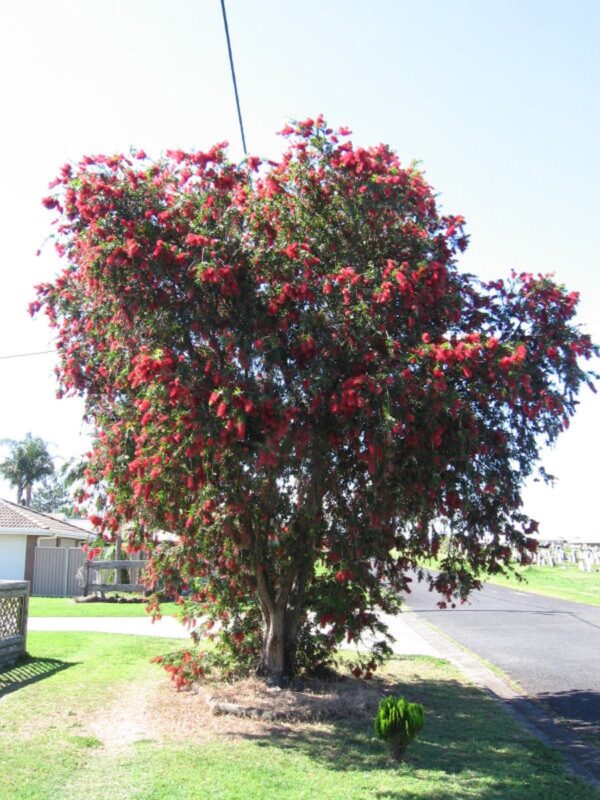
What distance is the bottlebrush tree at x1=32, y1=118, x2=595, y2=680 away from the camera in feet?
23.5

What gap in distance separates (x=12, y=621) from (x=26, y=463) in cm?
5405

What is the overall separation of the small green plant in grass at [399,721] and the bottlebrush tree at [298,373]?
1.84m

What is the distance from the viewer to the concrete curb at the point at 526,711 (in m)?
7.17

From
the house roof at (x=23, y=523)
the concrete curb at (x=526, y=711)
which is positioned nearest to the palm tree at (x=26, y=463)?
the house roof at (x=23, y=523)

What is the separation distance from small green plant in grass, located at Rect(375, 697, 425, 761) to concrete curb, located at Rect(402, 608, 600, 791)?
1.53 m

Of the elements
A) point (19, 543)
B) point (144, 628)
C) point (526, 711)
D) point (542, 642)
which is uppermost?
point (19, 543)

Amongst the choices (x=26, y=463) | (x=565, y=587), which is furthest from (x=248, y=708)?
(x=26, y=463)

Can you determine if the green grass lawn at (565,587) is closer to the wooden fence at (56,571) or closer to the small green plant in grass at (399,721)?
the wooden fence at (56,571)

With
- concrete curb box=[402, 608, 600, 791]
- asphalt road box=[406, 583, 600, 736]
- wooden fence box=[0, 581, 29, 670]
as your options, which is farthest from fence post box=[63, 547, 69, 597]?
wooden fence box=[0, 581, 29, 670]

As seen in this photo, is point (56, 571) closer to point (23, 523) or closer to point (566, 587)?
point (23, 523)

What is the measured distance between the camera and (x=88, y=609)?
68.2 feet

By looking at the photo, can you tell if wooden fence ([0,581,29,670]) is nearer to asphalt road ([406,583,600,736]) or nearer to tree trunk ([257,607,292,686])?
tree trunk ([257,607,292,686])

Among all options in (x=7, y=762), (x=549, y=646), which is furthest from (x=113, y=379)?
(x=549, y=646)

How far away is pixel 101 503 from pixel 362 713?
12.3ft
